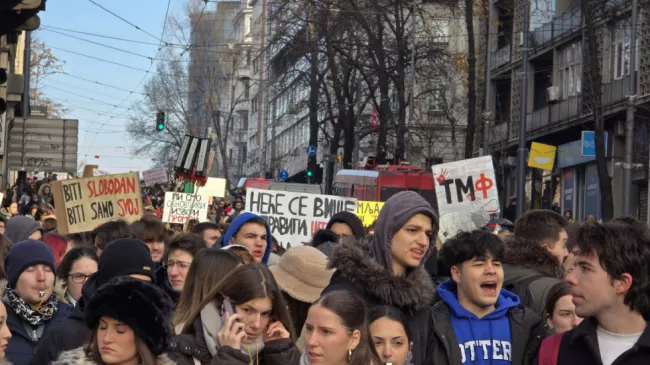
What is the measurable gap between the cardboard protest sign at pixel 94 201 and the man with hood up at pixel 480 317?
30.9ft

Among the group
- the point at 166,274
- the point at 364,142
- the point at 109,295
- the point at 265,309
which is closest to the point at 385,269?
the point at 265,309

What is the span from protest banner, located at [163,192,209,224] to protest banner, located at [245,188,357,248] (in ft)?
16.0

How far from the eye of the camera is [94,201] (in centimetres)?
1570

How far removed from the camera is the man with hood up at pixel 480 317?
6.06m

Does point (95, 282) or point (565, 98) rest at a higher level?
point (565, 98)

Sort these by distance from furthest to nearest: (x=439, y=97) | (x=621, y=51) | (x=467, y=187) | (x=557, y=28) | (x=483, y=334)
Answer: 1. (x=439, y=97)
2. (x=557, y=28)
3. (x=621, y=51)
4. (x=467, y=187)
5. (x=483, y=334)

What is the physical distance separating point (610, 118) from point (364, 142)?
31239mm

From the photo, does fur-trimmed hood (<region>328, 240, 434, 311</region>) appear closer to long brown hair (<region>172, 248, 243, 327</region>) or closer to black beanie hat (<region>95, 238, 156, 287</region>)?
long brown hair (<region>172, 248, 243, 327</region>)

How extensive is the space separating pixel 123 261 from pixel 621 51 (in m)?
33.4

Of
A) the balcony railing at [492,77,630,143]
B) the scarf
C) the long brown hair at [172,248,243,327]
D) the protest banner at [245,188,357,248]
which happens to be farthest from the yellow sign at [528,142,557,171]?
the long brown hair at [172,248,243,327]

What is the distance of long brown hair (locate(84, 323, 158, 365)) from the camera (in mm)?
4863

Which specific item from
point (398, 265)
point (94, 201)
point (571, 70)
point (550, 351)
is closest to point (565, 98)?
point (571, 70)

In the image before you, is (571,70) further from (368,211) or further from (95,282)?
(95,282)

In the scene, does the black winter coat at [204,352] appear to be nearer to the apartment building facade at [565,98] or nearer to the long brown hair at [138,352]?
the long brown hair at [138,352]
